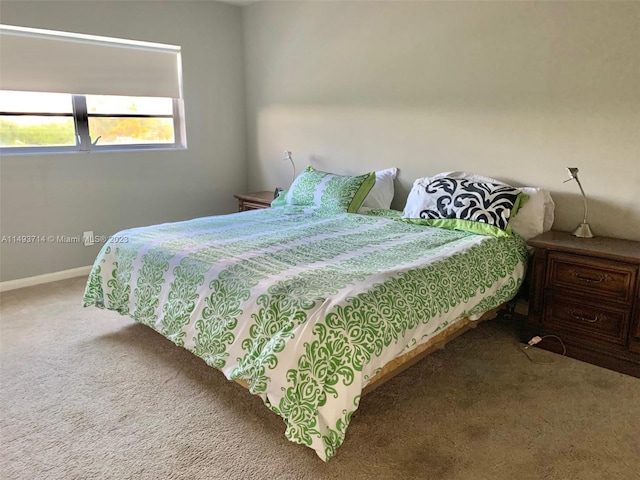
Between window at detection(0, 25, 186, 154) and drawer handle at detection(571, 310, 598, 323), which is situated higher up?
window at detection(0, 25, 186, 154)

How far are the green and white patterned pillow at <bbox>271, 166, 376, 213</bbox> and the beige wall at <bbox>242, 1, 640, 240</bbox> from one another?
1.17 feet

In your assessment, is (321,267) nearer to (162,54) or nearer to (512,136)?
(512,136)

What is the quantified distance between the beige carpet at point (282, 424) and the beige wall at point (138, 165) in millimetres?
1313

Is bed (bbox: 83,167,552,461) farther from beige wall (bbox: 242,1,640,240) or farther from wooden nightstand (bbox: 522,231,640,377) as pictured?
beige wall (bbox: 242,1,640,240)

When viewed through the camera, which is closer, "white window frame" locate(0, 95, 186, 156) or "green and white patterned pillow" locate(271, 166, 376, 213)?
"green and white patterned pillow" locate(271, 166, 376, 213)

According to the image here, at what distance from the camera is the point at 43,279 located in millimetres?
3756

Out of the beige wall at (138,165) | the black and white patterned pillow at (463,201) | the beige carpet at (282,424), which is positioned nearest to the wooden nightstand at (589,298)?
the beige carpet at (282,424)

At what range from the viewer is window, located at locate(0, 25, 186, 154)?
135 inches

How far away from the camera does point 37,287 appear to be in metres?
3.66

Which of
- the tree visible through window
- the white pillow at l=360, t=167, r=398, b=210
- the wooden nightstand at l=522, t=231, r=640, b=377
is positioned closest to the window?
the tree visible through window

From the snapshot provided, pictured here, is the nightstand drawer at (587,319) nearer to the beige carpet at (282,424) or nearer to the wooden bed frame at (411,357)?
the beige carpet at (282,424)

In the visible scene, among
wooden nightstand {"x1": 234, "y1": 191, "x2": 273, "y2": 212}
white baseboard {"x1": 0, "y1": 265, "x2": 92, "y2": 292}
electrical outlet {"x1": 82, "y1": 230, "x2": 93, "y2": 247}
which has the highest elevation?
wooden nightstand {"x1": 234, "y1": 191, "x2": 273, "y2": 212}

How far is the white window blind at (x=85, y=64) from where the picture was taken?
3369mm

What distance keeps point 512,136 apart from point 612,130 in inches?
22.2
